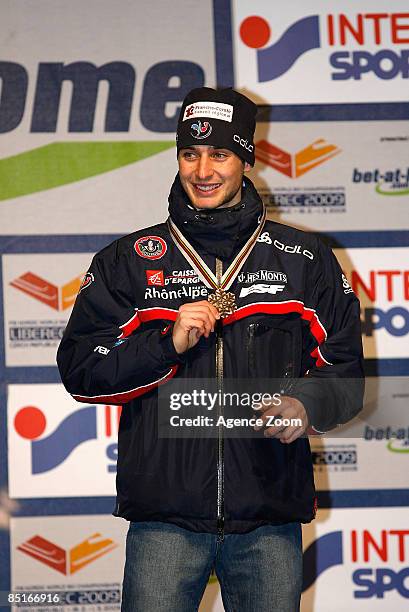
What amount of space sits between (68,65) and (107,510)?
1.66 meters

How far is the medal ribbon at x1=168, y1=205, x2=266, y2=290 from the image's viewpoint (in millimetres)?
1873

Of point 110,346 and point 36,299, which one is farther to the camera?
→ point 36,299

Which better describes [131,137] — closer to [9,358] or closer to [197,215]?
[9,358]

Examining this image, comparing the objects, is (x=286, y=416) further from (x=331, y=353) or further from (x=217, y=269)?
(x=217, y=269)

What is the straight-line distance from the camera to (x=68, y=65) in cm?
300

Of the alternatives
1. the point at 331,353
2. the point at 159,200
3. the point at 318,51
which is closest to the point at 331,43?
the point at 318,51

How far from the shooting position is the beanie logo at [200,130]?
1.93 m

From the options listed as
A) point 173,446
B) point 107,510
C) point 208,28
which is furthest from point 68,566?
point 208,28

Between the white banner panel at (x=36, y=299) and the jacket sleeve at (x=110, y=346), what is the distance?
A: 1.08 meters

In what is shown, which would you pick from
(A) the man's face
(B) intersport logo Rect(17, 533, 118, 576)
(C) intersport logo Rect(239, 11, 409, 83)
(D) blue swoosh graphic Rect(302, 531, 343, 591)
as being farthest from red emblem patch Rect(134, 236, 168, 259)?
(D) blue swoosh graphic Rect(302, 531, 343, 591)

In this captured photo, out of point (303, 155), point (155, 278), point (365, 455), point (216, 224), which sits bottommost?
point (365, 455)

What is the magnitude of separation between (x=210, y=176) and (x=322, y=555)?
1743 mm

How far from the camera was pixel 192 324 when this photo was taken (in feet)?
5.37

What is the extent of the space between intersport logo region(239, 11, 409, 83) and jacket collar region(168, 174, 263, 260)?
1291 millimetres
